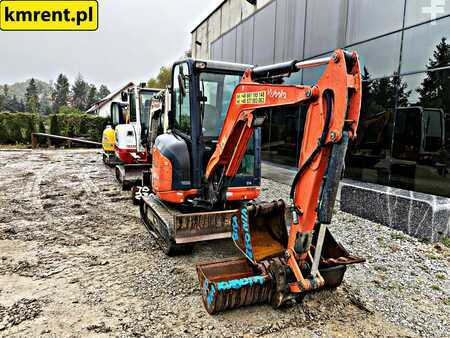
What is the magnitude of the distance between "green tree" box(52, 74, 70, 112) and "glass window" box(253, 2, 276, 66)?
69.3 meters

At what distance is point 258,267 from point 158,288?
1.06 m

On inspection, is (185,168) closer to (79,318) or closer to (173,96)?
(173,96)

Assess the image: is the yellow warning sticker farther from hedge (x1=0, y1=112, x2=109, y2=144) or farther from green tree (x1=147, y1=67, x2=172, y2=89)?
green tree (x1=147, y1=67, x2=172, y2=89)

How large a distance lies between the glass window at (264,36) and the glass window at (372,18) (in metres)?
3.69

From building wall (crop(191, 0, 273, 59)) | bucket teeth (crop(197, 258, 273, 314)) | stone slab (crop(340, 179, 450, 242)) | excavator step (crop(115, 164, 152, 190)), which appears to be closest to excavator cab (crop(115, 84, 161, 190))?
excavator step (crop(115, 164, 152, 190))

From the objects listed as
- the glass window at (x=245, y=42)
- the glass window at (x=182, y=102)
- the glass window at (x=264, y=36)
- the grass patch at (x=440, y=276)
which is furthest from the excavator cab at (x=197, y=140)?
the glass window at (x=245, y=42)

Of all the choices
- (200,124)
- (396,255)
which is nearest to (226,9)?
(200,124)

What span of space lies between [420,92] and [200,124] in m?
5.44

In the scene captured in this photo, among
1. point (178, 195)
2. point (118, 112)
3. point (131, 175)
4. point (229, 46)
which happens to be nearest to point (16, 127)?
point (118, 112)

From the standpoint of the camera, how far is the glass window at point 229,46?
15.0 m

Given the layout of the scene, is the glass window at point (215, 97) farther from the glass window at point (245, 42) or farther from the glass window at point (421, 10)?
the glass window at point (245, 42)

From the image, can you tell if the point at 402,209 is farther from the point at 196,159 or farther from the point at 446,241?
the point at 196,159

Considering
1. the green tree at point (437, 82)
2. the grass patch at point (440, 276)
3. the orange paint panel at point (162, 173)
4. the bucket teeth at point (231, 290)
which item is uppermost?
the green tree at point (437, 82)

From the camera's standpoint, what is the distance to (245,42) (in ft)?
45.6
